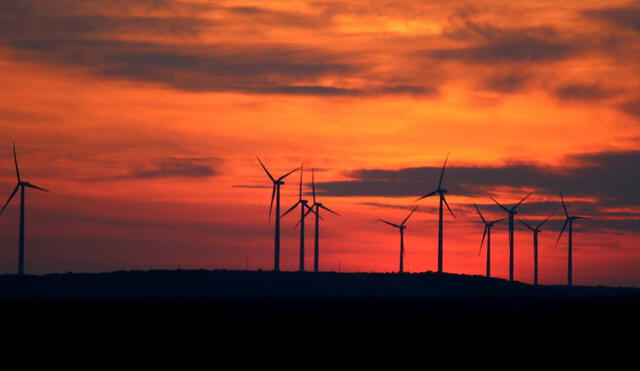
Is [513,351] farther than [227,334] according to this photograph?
No

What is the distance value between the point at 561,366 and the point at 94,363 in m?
23.6

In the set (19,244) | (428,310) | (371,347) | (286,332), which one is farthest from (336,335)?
(19,244)

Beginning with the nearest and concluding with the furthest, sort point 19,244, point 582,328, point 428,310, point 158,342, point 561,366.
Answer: point 561,366 < point 158,342 < point 582,328 < point 428,310 < point 19,244

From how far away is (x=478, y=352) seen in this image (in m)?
63.2

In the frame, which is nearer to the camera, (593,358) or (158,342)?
(593,358)

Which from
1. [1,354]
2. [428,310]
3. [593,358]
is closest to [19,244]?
[428,310]

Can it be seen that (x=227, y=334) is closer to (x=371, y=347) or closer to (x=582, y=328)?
(x=371, y=347)

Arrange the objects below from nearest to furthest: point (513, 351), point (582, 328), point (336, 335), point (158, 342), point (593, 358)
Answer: point (593, 358) < point (513, 351) < point (158, 342) < point (336, 335) < point (582, 328)

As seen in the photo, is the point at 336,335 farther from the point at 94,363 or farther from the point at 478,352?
the point at 94,363

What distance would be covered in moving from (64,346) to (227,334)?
573 inches

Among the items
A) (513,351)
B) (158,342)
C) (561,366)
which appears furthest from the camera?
(158,342)

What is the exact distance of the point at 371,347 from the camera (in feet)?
219

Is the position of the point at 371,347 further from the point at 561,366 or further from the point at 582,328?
the point at 582,328

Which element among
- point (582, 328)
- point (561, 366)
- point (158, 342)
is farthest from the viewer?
point (582, 328)
